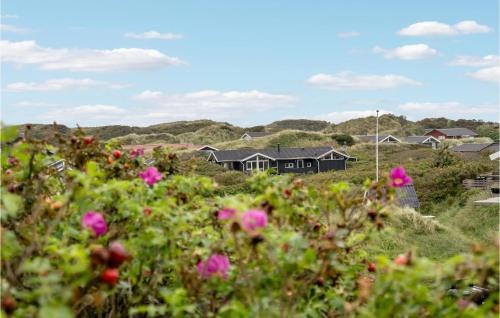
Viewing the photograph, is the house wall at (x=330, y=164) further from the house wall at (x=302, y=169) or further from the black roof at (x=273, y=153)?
the black roof at (x=273, y=153)

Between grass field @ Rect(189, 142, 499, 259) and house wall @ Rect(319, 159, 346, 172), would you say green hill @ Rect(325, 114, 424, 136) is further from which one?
grass field @ Rect(189, 142, 499, 259)

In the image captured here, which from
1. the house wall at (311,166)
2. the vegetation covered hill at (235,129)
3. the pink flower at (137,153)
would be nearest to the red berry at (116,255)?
the pink flower at (137,153)

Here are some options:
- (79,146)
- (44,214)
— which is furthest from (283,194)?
(79,146)

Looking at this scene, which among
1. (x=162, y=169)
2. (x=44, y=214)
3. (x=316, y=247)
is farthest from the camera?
(x=162, y=169)

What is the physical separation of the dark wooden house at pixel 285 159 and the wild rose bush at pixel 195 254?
3735 centimetres

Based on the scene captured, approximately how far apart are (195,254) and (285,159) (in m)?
39.2

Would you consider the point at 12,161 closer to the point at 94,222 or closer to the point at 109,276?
the point at 94,222

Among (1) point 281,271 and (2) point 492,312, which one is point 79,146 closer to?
(1) point 281,271

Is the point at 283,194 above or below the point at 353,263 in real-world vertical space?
above

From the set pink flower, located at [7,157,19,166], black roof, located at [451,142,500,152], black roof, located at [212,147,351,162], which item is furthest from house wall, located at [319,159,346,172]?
pink flower, located at [7,157,19,166]

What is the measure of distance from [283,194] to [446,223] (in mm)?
15612

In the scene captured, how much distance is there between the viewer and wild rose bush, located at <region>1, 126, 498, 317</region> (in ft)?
5.26

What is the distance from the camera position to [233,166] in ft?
136

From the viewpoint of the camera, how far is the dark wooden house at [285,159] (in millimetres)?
40531
